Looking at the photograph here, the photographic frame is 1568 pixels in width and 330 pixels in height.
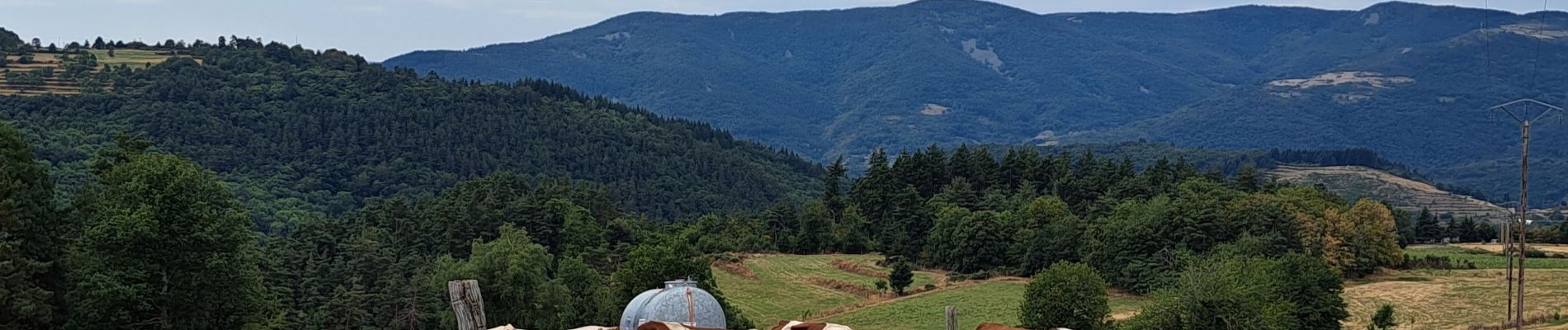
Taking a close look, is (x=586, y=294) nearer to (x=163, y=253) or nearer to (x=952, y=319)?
(x=163, y=253)

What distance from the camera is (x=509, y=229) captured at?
63.2 metres

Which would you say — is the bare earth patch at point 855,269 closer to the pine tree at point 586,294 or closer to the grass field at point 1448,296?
the pine tree at point 586,294

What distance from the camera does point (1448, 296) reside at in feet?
208

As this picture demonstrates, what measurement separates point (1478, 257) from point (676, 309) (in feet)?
250

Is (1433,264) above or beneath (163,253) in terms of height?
beneath

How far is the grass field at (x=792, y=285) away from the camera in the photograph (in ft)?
223

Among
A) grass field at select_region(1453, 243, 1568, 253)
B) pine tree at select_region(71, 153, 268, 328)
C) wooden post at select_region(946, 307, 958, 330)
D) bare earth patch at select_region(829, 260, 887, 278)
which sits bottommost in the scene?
bare earth patch at select_region(829, 260, 887, 278)

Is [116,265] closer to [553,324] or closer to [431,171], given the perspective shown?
[553,324]

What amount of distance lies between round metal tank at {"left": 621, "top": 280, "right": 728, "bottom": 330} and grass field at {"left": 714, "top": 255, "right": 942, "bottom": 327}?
144 feet

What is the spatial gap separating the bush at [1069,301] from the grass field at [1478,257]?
33.7 m

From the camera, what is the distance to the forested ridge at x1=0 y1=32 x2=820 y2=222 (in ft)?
431

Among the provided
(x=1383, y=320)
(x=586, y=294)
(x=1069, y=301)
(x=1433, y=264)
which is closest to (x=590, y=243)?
(x=586, y=294)

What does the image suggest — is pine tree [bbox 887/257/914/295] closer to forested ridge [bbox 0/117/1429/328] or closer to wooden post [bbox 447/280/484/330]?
forested ridge [bbox 0/117/1429/328]

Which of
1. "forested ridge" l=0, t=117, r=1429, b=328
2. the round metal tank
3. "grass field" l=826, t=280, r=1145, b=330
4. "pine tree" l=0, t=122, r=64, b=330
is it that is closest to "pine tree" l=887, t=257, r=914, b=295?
"grass field" l=826, t=280, r=1145, b=330
